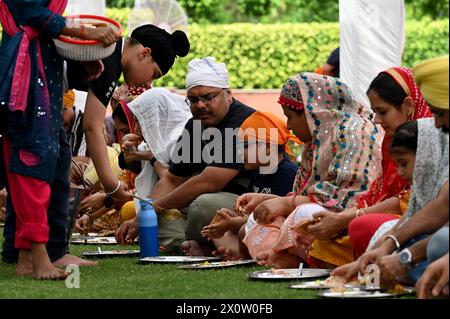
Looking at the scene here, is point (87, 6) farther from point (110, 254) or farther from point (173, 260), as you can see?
point (173, 260)

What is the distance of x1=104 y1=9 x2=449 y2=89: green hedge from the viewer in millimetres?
18375

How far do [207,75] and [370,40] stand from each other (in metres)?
2.74

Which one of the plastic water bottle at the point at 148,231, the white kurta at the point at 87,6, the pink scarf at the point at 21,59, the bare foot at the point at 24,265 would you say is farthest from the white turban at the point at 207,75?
the white kurta at the point at 87,6

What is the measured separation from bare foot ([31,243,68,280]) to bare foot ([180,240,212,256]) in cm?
132

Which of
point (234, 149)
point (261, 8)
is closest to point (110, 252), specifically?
point (234, 149)

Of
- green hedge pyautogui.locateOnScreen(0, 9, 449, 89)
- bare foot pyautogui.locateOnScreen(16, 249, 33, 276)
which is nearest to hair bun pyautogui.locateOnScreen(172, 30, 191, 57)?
bare foot pyautogui.locateOnScreen(16, 249, 33, 276)

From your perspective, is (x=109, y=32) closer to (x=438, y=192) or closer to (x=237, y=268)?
(x=237, y=268)

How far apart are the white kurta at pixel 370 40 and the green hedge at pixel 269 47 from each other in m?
9.01

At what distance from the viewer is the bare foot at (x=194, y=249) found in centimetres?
656

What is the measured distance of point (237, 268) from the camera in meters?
5.70

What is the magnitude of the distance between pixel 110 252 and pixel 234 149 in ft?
3.18

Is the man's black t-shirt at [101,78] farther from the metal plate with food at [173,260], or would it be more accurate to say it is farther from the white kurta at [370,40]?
the white kurta at [370,40]

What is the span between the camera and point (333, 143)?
565 centimetres

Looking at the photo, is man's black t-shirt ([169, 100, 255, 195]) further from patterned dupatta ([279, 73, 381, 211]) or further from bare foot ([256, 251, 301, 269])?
bare foot ([256, 251, 301, 269])
